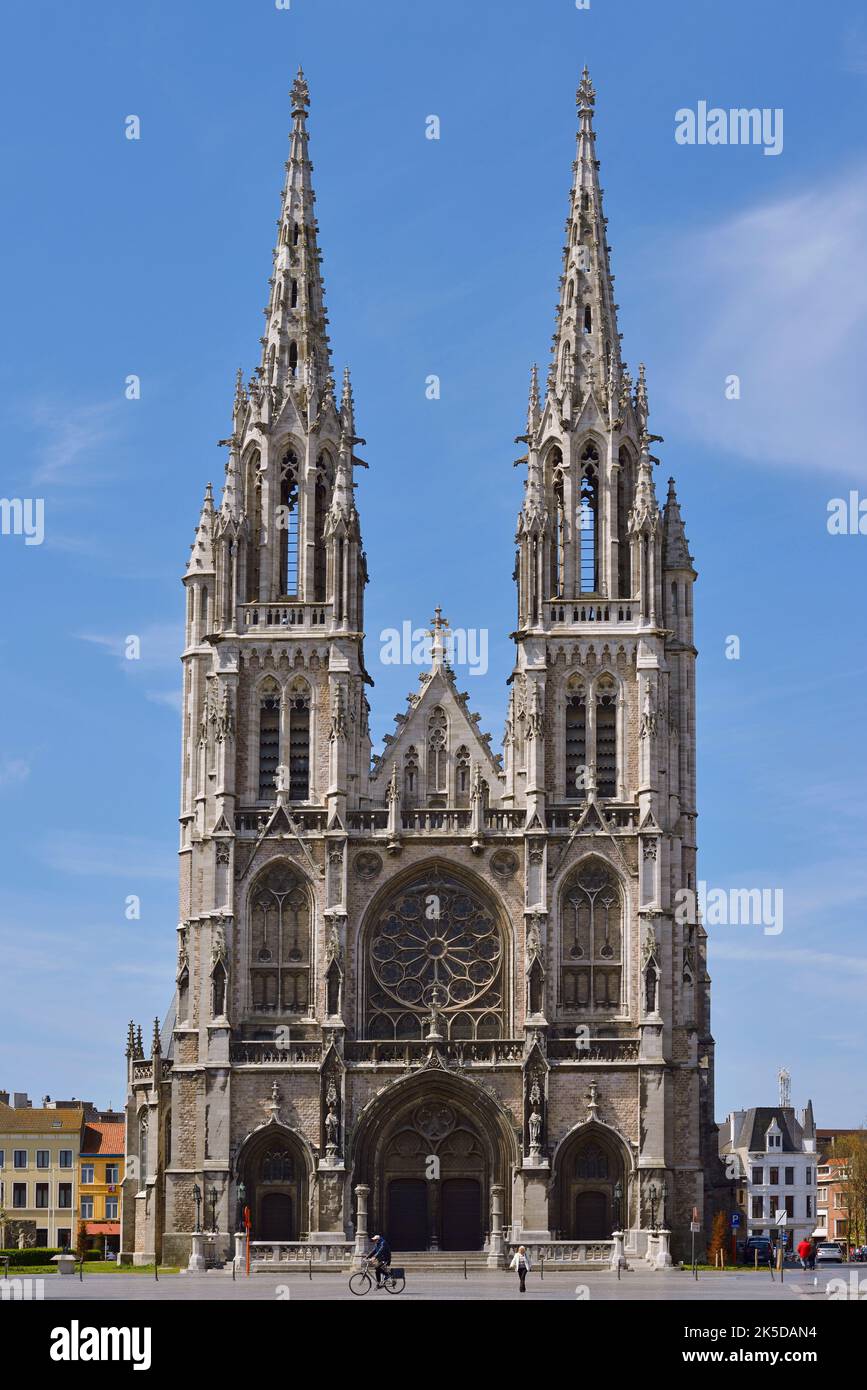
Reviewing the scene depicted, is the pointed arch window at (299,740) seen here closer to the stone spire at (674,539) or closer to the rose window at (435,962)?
the rose window at (435,962)

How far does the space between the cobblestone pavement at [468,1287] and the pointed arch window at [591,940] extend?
31.2 feet

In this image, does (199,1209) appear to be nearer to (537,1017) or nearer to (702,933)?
(537,1017)

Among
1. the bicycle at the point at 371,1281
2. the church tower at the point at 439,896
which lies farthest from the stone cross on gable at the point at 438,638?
the bicycle at the point at 371,1281

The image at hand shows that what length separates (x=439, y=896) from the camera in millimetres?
74938

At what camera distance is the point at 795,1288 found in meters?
52.0

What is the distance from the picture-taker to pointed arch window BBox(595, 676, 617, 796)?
75938 millimetres

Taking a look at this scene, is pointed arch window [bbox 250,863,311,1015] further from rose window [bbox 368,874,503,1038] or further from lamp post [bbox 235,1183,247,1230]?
lamp post [bbox 235,1183,247,1230]

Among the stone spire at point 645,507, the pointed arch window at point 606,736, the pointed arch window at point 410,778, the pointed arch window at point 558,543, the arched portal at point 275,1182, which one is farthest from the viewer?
the pointed arch window at point 558,543

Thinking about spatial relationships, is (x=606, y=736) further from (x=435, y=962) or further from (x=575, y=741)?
(x=435, y=962)

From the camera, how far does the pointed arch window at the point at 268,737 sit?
7600cm

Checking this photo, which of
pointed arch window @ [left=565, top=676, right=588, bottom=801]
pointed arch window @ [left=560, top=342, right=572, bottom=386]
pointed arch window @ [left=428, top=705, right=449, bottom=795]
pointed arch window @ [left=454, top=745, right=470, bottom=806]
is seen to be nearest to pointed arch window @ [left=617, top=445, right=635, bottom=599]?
pointed arch window @ [left=560, top=342, right=572, bottom=386]

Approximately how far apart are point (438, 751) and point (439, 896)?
15.7 feet

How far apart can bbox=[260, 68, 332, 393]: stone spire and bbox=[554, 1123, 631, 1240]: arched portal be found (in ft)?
85.2
